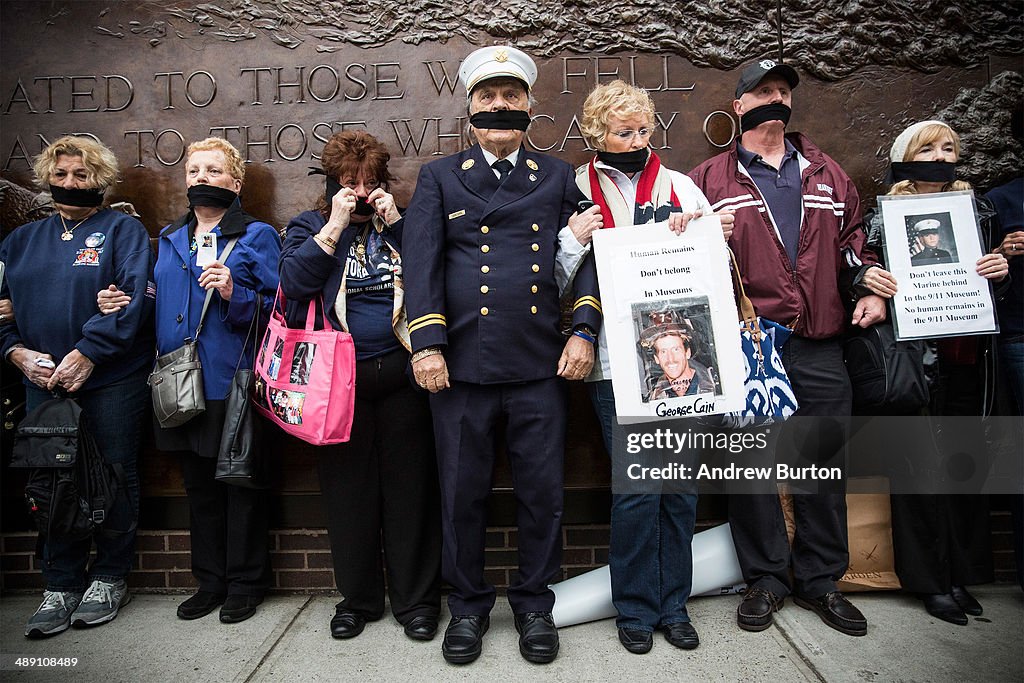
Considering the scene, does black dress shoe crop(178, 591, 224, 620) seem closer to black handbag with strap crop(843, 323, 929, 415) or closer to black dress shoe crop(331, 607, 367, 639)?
black dress shoe crop(331, 607, 367, 639)

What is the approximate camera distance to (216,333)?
3.35 meters

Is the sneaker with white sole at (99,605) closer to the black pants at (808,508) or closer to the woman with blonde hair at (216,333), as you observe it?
the woman with blonde hair at (216,333)

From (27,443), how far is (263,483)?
1.09m

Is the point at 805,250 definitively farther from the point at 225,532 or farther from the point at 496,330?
the point at 225,532

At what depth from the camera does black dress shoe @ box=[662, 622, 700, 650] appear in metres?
3.00

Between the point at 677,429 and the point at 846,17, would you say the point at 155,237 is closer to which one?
the point at 677,429

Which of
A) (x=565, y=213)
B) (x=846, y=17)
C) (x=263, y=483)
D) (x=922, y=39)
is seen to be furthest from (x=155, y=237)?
(x=922, y=39)

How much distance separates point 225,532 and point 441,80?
259 centimetres

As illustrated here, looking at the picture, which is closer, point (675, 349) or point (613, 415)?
point (675, 349)

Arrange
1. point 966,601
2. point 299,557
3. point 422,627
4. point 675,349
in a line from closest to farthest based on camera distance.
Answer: point 675,349 → point 422,627 → point 966,601 → point 299,557

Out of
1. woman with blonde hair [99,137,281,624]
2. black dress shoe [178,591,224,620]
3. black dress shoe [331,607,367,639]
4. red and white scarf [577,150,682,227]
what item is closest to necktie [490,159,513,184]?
red and white scarf [577,150,682,227]

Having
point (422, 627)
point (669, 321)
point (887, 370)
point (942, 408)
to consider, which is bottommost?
point (422, 627)

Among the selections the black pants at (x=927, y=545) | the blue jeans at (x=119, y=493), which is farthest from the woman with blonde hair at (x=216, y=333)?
the black pants at (x=927, y=545)

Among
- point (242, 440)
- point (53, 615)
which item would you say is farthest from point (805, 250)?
point (53, 615)
